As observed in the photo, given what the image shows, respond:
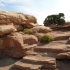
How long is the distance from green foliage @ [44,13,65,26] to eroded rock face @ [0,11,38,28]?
4.65 m

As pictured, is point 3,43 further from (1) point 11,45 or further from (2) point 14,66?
A: (2) point 14,66

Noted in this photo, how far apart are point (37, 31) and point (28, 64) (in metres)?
7.46

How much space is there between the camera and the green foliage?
2283 centimetres

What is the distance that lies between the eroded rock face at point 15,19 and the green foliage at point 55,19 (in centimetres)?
465

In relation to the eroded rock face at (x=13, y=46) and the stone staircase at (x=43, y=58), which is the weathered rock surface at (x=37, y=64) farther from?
the eroded rock face at (x=13, y=46)

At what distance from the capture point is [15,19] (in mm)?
15172

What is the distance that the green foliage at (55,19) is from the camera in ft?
74.9

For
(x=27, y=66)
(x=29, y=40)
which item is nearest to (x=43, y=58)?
(x=27, y=66)

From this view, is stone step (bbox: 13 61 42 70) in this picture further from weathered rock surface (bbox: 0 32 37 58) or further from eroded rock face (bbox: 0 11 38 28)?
eroded rock face (bbox: 0 11 38 28)

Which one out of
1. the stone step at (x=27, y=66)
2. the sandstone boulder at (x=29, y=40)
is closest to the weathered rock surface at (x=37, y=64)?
the stone step at (x=27, y=66)

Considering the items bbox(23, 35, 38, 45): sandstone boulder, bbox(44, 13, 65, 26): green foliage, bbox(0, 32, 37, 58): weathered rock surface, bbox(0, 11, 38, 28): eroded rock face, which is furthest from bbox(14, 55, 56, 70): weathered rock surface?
bbox(44, 13, 65, 26): green foliage

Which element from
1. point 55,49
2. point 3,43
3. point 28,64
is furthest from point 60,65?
point 3,43

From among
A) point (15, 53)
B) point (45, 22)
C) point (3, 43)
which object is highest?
point (45, 22)

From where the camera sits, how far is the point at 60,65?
26.0 feet
